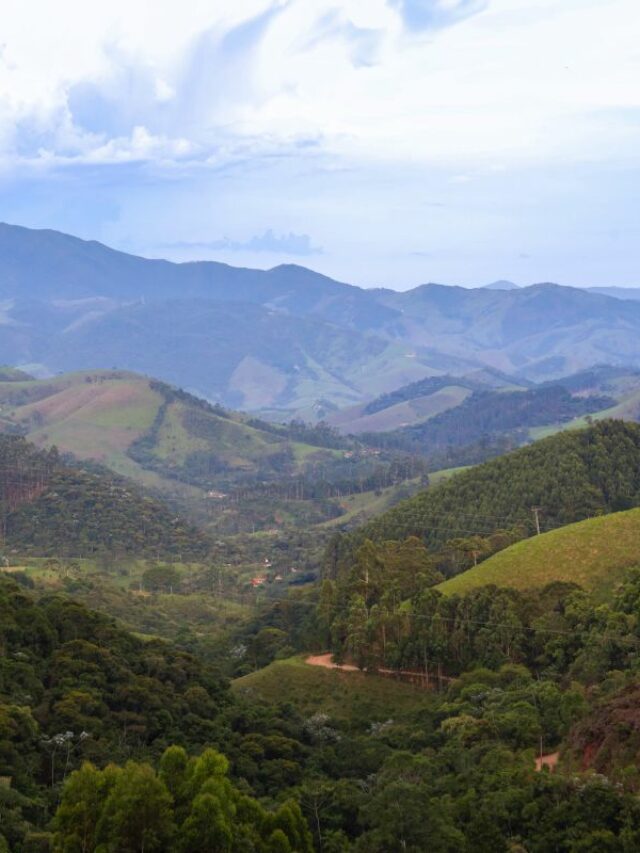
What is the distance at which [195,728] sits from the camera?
2106 inches

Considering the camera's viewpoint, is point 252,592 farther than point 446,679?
Yes

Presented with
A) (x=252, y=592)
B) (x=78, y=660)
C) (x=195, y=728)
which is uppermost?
(x=78, y=660)

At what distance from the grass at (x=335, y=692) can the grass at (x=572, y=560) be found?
1088 cm

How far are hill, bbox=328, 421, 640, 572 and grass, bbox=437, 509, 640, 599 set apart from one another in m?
21.3

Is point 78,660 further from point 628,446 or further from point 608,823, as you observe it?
point 628,446

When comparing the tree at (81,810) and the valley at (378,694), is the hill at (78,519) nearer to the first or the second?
the valley at (378,694)

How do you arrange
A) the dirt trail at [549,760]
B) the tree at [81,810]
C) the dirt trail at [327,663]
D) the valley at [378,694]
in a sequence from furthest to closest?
1. the dirt trail at [327,663]
2. the dirt trail at [549,760]
3. the valley at [378,694]
4. the tree at [81,810]

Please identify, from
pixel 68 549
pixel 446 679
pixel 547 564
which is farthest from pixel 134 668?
pixel 68 549

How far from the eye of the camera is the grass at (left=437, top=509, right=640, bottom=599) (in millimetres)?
75875

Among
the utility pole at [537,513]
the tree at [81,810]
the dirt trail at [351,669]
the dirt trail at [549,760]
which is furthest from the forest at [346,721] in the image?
the utility pole at [537,513]

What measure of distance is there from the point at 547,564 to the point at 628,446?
41.5 meters

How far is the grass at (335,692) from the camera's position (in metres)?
66.2

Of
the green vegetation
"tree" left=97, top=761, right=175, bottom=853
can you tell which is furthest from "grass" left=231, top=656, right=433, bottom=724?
"tree" left=97, top=761, right=175, bottom=853

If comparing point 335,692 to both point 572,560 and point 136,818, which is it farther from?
point 136,818
